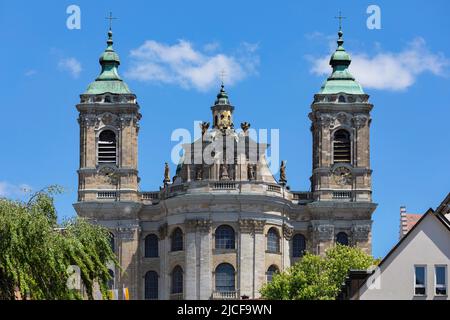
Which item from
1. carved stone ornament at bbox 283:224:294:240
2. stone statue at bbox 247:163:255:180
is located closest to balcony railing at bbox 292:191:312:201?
carved stone ornament at bbox 283:224:294:240

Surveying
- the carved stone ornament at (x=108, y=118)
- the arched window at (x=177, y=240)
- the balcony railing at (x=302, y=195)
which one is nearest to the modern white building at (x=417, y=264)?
the arched window at (x=177, y=240)

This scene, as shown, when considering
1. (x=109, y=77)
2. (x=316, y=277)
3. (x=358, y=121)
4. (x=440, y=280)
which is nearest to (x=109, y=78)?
(x=109, y=77)

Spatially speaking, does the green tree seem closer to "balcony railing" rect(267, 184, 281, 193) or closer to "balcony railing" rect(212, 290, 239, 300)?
"balcony railing" rect(212, 290, 239, 300)

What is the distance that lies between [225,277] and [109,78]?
21455 mm

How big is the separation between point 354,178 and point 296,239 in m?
7.27

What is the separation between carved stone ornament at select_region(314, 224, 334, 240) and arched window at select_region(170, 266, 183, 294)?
1230cm

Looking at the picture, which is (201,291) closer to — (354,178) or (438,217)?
(354,178)

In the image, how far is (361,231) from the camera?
142125mm

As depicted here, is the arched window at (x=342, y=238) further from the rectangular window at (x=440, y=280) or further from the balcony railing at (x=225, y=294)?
the rectangular window at (x=440, y=280)

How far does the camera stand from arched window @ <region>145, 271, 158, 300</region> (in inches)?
5630

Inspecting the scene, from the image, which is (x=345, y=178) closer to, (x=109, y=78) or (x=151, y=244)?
(x=151, y=244)
